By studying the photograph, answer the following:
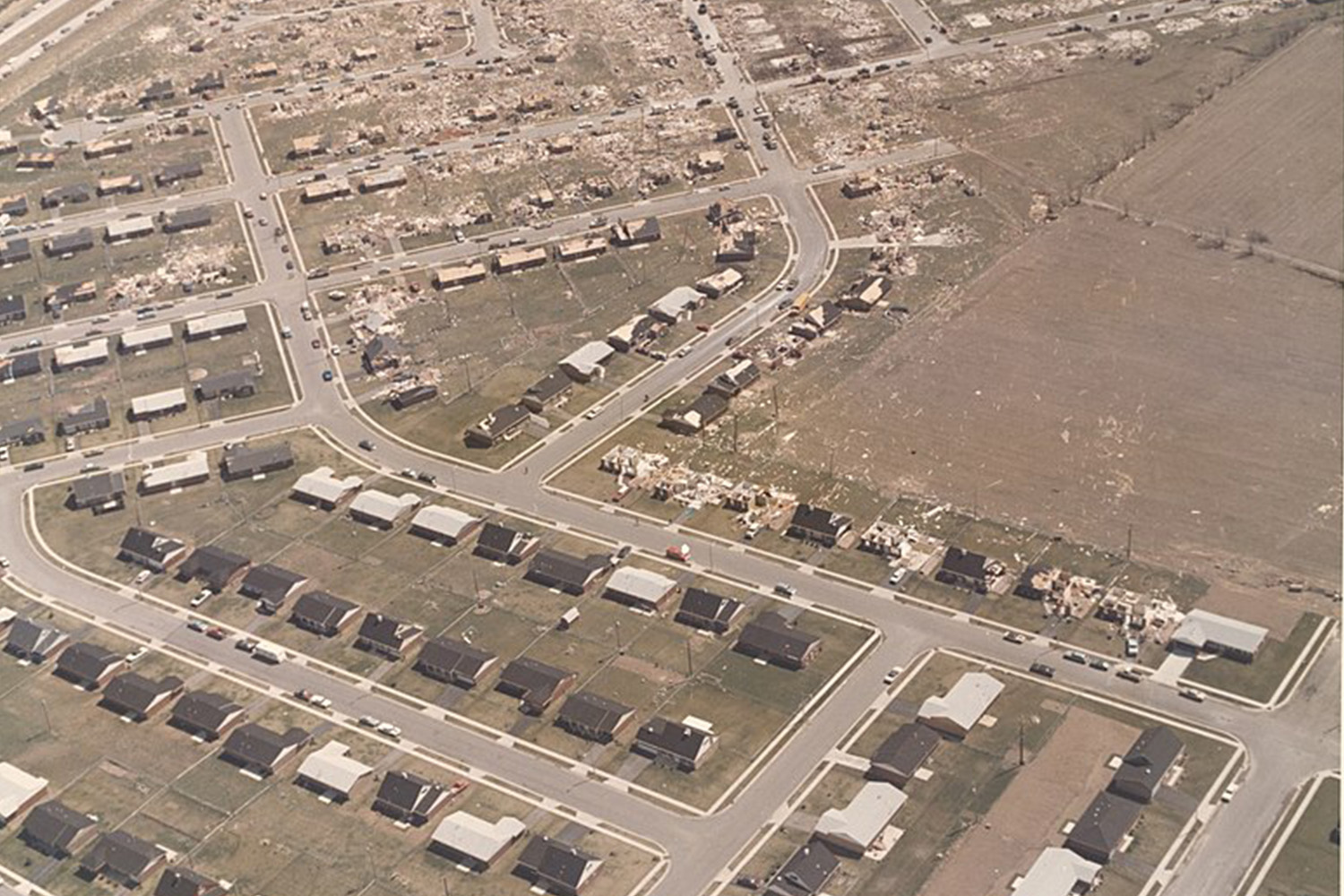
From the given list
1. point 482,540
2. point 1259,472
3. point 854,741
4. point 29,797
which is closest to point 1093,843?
point 854,741

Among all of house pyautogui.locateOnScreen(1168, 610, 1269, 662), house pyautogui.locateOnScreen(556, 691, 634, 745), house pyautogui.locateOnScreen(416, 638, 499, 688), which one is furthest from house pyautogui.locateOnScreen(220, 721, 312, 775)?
house pyautogui.locateOnScreen(1168, 610, 1269, 662)

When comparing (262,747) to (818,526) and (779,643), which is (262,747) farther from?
(818,526)

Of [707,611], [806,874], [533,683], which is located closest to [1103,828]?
[806,874]

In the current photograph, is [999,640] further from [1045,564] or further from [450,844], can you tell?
[450,844]

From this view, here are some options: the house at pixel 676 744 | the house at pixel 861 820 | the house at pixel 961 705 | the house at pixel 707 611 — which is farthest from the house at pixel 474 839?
the house at pixel 961 705

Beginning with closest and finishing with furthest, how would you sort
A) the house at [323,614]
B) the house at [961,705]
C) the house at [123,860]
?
the house at [123,860] < the house at [961,705] < the house at [323,614]

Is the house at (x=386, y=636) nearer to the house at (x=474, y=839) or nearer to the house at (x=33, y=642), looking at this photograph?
the house at (x=474, y=839)
